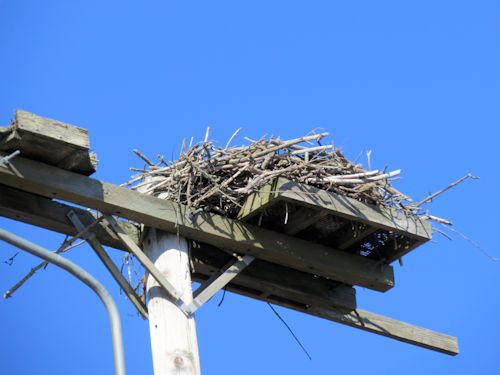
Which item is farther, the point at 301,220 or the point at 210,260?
the point at 210,260

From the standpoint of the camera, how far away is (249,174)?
898 cm

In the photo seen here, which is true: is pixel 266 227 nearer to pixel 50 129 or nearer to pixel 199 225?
pixel 199 225

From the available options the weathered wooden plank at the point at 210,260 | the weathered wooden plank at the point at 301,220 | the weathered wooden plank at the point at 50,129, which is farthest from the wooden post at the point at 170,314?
the weathered wooden plank at the point at 50,129

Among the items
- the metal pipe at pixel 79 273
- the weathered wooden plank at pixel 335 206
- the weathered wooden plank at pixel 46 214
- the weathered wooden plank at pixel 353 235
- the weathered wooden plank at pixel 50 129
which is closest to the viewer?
the metal pipe at pixel 79 273

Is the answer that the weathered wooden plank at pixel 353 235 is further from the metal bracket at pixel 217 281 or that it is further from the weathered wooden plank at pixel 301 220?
the metal bracket at pixel 217 281

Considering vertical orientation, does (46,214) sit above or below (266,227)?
below

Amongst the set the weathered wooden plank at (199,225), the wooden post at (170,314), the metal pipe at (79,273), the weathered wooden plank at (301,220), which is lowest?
the metal pipe at (79,273)

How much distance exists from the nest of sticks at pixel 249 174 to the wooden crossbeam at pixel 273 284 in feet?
1.26

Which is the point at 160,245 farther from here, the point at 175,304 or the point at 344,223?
the point at 344,223

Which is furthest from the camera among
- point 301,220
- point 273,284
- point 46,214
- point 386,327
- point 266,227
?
point 386,327

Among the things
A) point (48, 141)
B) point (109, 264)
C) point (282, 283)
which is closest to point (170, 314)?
point (109, 264)

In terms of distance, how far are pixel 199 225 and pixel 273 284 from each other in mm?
951

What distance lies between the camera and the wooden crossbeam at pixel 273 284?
8484 mm

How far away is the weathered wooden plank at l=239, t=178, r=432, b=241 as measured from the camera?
869 centimetres
